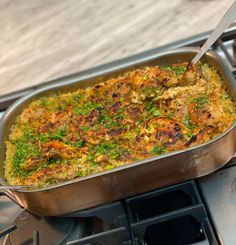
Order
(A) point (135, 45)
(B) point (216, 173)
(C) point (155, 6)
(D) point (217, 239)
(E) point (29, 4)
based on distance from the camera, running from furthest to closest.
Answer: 1. (E) point (29, 4)
2. (C) point (155, 6)
3. (A) point (135, 45)
4. (B) point (216, 173)
5. (D) point (217, 239)

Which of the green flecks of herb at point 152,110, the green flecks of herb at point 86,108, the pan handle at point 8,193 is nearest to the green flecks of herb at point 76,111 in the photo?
the green flecks of herb at point 86,108

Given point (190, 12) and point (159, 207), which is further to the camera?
point (190, 12)

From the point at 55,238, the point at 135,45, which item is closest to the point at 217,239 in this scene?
the point at 55,238

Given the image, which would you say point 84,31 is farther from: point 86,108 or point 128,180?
point 128,180

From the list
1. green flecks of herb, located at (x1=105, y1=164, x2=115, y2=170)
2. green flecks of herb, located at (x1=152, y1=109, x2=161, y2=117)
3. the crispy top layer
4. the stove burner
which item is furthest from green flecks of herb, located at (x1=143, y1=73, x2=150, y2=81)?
the stove burner

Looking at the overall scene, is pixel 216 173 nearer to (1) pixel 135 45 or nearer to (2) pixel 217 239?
(2) pixel 217 239

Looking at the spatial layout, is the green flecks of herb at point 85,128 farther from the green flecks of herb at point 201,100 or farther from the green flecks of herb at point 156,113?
the green flecks of herb at point 201,100

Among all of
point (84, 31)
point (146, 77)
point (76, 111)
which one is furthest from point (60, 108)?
point (84, 31)
